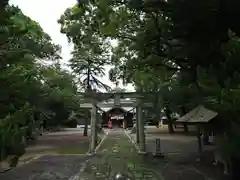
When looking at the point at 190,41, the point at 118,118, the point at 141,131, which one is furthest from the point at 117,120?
the point at 190,41

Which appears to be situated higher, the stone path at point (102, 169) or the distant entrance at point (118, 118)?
the distant entrance at point (118, 118)

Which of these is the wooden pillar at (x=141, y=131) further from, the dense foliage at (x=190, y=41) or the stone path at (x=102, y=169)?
the stone path at (x=102, y=169)

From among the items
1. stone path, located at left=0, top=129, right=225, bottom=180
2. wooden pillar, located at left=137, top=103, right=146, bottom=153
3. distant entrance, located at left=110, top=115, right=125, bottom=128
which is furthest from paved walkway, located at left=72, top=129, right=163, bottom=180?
distant entrance, located at left=110, top=115, right=125, bottom=128

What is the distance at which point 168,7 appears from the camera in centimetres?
1373

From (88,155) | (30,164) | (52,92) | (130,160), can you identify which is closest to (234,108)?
(130,160)

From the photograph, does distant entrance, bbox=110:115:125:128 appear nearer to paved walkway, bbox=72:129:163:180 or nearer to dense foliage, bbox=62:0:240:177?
dense foliage, bbox=62:0:240:177

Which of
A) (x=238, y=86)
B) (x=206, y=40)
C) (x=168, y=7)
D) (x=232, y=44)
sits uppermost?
(x=168, y=7)

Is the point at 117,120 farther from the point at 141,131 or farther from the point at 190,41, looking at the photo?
the point at 190,41

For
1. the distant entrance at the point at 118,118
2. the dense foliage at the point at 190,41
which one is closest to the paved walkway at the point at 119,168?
the dense foliage at the point at 190,41

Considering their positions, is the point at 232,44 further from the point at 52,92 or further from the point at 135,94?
the point at 52,92

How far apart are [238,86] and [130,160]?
33.6ft

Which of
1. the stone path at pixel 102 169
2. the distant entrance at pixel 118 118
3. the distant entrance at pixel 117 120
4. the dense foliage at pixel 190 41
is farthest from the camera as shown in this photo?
the distant entrance at pixel 117 120

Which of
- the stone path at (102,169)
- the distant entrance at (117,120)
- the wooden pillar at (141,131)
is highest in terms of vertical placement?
the distant entrance at (117,120)

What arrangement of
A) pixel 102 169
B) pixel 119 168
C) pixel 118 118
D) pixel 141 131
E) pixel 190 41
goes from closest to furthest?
pixel 190 41 < pixel 102 169 < pixel 119 168 < pixel 141 131 < pixel 118 118
